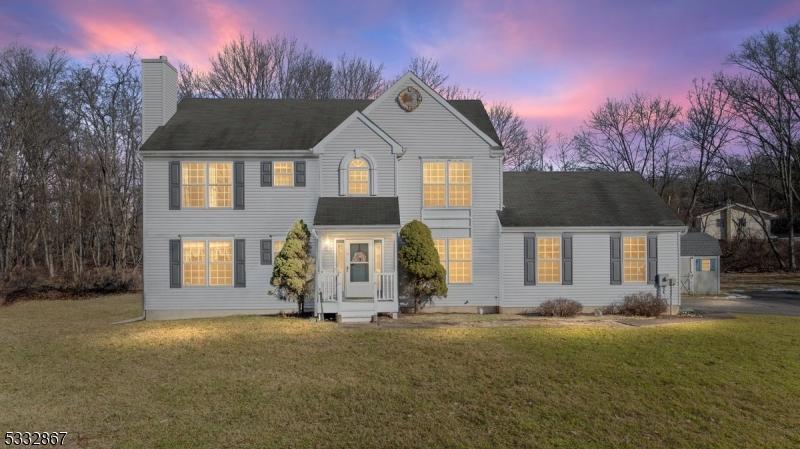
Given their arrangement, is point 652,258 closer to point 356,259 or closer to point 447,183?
point 447,183

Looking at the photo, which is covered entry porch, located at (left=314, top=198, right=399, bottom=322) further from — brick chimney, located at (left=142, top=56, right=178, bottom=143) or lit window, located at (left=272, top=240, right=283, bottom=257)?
brick chimney, located at (left=142, top=56, right=178, bottom=143)

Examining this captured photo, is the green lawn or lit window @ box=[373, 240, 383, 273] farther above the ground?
lit window @ box=[373, 240, 383, 273]

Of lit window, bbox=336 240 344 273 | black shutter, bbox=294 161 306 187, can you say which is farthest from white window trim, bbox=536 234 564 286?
black shutter, bbox=294 161 306 187

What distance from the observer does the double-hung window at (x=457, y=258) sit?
56.4 ft

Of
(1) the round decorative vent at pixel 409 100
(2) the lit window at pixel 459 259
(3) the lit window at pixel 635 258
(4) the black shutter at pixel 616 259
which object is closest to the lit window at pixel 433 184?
(2) the lit window at pixel 459 259

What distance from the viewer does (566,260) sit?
1712cm

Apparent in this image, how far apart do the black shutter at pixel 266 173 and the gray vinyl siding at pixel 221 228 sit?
0.55 ft

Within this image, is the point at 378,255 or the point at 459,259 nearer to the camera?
the point at 378,255

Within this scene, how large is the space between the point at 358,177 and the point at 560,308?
308 inches

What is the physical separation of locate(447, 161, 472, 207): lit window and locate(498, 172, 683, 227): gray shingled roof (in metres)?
1.43

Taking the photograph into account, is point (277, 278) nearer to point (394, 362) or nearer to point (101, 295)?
point (394, 362)

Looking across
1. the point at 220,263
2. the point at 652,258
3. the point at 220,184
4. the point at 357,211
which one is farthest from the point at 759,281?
the point at 220,184

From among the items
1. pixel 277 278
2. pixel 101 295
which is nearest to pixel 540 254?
pixel 277 278

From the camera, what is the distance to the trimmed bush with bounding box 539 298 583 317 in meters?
16.2
